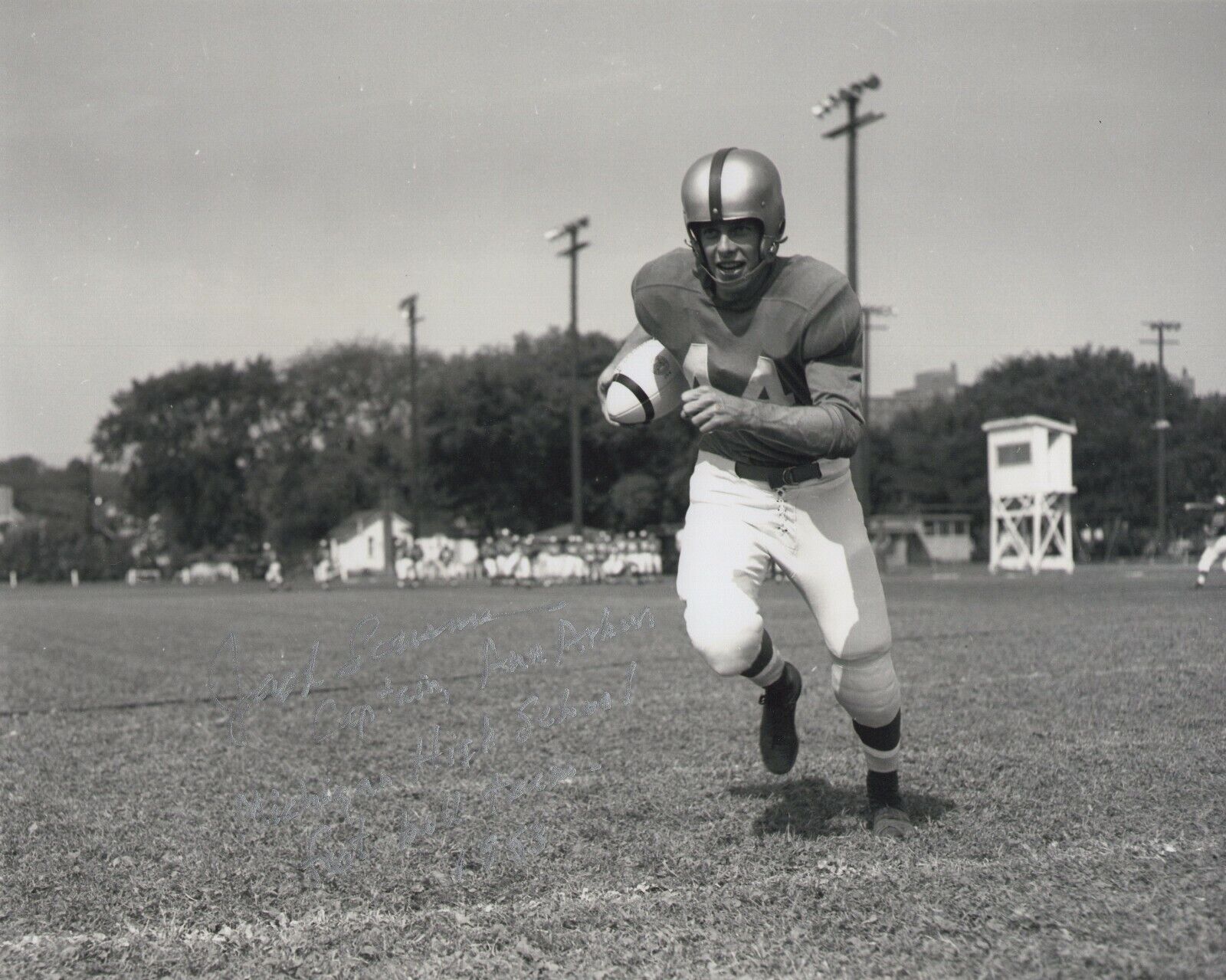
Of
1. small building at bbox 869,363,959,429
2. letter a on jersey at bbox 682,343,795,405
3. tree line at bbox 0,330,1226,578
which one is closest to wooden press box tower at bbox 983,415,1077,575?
tree line at bbox 0,330,1226,578

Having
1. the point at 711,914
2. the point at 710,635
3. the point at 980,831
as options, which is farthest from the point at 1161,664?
the point at 711,914

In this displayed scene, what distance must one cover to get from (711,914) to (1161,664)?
5873mm

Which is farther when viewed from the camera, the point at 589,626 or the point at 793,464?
the point at 589,626

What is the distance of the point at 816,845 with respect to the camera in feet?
13.4

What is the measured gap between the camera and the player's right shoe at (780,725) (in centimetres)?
465

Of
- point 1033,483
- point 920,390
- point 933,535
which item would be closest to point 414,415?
point 1033,483

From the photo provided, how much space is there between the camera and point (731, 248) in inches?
159

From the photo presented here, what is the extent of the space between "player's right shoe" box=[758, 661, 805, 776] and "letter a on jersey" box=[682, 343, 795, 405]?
0.99 m

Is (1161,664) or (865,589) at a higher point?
(865,589)

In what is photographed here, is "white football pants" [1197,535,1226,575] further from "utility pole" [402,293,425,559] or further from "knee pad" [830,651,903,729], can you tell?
"utility pole" [402,293,425,559]

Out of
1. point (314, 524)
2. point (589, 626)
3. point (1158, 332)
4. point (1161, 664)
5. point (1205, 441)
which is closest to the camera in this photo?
point (1161, 664)

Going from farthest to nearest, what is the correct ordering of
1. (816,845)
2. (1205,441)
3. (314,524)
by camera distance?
(314,524), (1205,441), (816,845)

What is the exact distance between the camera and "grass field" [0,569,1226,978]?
123 inches

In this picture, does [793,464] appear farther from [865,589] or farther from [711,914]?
[711,914]
